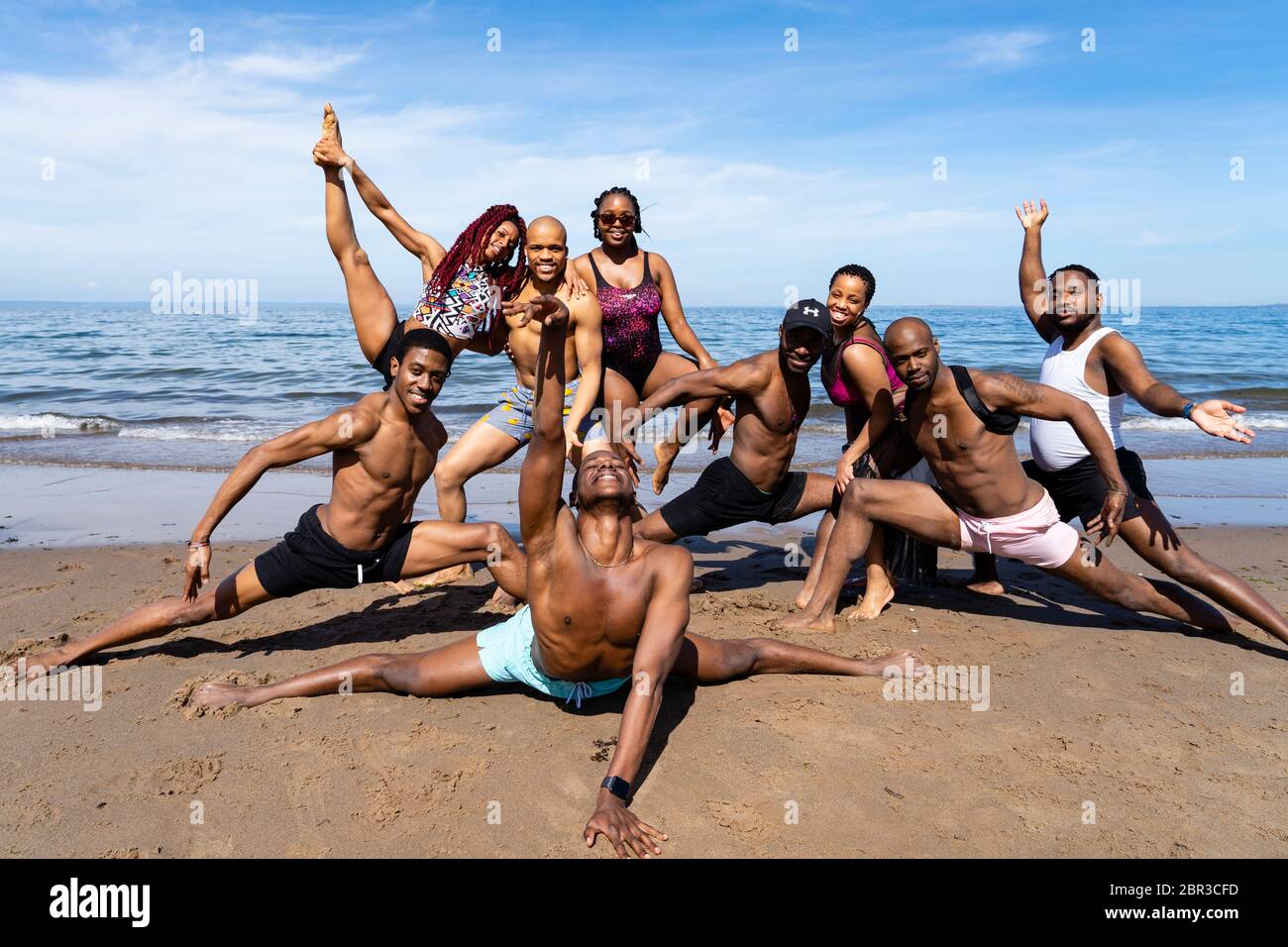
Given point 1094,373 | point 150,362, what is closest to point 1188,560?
point 1094,373

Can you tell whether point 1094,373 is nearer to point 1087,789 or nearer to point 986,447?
point 986,447

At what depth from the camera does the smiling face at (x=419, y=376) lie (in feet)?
16.2

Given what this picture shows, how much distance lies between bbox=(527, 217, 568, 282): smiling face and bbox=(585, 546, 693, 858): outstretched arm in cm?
236

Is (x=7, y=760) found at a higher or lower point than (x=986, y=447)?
lower

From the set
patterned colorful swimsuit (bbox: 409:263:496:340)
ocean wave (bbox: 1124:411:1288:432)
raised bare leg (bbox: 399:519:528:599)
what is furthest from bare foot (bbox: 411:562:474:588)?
ocean wave (bbox: 1124:411:1288:432)

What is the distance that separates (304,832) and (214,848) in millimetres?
309

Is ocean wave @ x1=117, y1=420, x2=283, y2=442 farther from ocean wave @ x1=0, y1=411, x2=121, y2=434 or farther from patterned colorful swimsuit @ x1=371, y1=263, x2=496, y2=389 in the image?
patterned colorful swimsuit @ x1=371, y1=263, x2=496, y2=389

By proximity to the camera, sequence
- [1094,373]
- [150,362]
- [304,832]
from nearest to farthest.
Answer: [304,832]
[1094,373]
[150,362]

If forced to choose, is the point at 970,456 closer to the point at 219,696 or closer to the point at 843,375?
the point at 843,375

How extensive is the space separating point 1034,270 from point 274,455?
491 centimetres

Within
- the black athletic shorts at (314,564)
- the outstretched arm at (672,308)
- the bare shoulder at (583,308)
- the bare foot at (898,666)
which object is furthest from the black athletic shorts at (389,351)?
the bare foot at (898,666)

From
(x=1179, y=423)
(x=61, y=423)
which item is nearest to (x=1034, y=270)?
(x=1179, y=423)

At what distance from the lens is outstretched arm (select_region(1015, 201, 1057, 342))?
6.04 metres
